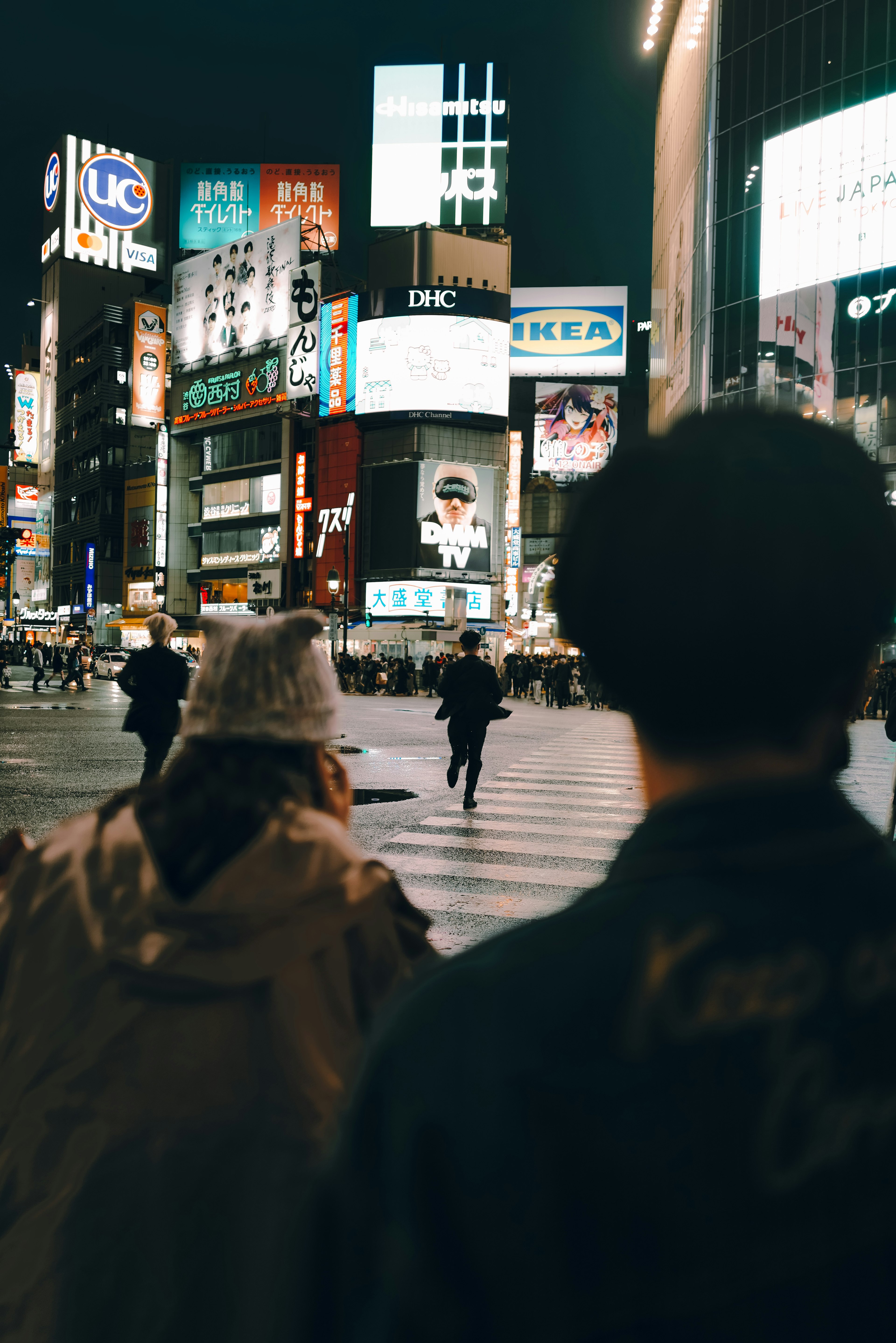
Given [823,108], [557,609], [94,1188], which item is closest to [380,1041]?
[557,609]

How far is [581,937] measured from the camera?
0.84m

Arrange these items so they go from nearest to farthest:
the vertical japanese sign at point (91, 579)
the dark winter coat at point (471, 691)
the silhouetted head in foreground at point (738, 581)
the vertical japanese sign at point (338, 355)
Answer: the silhouetted head in foreground at point (738, 581), the dark winter coat at point (471, 691), the vertical japanese sign at point (338, 355), the vertical japanese sign at point (91, 579)

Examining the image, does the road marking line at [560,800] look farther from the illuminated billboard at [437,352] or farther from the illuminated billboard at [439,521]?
the illuminated billboard at [437,352]

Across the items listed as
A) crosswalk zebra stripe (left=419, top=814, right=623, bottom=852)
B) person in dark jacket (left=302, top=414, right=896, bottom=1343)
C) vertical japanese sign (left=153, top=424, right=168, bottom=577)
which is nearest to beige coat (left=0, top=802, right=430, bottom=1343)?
person in dark jacket (left=302, top=414, right=896, bottom=1343)

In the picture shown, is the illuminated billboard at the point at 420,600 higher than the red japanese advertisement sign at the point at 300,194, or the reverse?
the red japanese advertisement sign at the point at 300,194

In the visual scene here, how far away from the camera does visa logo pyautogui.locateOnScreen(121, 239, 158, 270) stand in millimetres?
117000

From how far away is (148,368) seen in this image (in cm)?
8206

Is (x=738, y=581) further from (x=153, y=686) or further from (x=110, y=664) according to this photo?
(x=110, y=664)

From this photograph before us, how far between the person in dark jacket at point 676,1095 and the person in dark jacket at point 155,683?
8289 mm

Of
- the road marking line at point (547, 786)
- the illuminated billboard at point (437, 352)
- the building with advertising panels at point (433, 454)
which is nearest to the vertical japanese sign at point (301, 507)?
the building with advertising panels at point (433, 454)

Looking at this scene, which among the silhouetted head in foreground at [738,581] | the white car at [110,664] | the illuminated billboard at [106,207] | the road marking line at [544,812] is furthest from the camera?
the illuminated billboard at [106,207]

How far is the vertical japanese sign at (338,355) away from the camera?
65.9m

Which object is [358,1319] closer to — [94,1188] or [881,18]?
[94,1188]

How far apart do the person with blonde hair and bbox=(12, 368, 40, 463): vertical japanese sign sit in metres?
122
